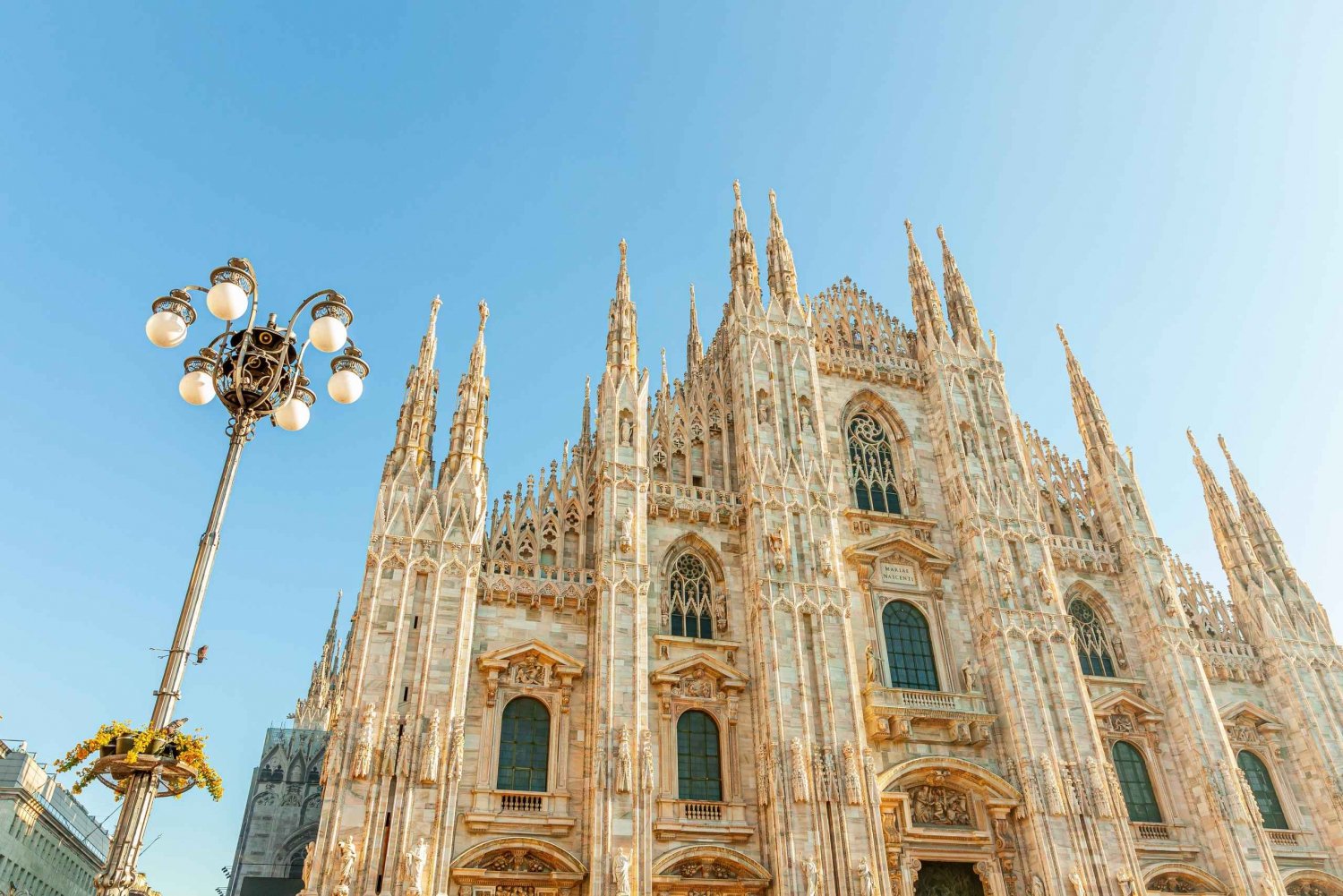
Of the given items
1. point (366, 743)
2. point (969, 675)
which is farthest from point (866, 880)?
point (366, 743)

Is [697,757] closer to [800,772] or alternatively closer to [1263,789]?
[800,772]

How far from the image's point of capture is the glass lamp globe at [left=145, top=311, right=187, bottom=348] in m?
11.0

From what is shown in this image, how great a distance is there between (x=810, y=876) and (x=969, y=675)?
8.02 m

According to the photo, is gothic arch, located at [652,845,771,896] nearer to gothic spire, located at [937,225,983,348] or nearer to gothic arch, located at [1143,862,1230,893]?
gothic arch, located at [1143,862,1230,893]

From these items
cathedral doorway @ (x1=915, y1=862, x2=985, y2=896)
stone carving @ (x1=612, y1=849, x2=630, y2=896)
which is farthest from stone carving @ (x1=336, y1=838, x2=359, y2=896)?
cathedral doorway @ (x1=915, y1=862, x2=985, y2=896)

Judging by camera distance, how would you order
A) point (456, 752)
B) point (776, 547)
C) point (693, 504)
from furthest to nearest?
point (693, 504)
point (776, 547)
point (456, 752)

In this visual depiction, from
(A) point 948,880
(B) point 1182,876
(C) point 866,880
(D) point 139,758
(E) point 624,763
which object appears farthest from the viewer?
(B) point 1182,876

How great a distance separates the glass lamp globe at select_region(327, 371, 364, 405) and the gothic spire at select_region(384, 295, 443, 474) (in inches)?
488

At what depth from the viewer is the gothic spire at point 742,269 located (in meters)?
31.0

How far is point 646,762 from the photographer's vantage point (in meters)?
21.6

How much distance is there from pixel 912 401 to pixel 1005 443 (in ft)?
11.1

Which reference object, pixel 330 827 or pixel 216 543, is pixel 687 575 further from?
pixel 216 543

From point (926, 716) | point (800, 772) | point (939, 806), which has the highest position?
point (926, 716)

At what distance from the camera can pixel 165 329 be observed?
11086 mm
